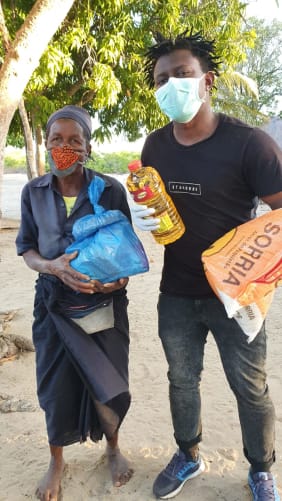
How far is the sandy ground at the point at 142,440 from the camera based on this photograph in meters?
2.05

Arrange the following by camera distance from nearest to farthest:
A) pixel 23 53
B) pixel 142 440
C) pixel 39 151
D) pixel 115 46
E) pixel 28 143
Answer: pixel 142 440 < pixel 23 53 < pixel 115 46 < pixel 28 143 < pixel 39 151

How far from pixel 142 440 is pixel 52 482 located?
1.87ft

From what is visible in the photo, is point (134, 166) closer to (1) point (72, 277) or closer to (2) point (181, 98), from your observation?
(2) point (181, 98)

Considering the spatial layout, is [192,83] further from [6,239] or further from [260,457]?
[6,239]

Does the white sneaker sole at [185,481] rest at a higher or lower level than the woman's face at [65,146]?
lower

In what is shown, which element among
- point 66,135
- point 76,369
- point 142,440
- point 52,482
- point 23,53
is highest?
point 23,53

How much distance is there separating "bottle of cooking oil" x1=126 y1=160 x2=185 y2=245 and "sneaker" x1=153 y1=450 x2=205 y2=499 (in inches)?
42.6

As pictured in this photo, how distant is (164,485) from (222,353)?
73cm

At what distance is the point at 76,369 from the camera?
72.9 inches

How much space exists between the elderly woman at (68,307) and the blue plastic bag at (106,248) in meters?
0.07

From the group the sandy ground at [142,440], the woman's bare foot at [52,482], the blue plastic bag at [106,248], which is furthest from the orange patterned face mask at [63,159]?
the sandy ground at [142,440]

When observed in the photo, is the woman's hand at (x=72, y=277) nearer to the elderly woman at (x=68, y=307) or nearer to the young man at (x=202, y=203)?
the elderly woman at (x=68, y=307)

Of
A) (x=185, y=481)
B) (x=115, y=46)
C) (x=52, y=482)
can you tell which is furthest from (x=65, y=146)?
(x=115, y=46)

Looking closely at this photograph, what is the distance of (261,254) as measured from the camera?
4.88ft
